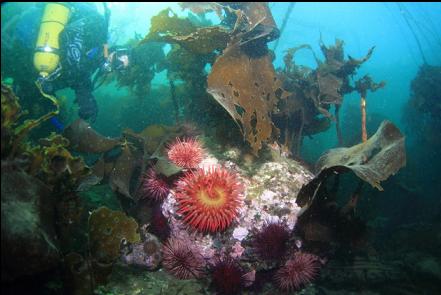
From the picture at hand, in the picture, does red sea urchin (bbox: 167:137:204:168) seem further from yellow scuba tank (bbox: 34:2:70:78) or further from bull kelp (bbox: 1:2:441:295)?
yellow scuba tank (bbox: 34:2:70:78)

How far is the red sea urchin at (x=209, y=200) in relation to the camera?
13.0 ft

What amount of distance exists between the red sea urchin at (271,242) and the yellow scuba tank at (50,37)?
455 cm

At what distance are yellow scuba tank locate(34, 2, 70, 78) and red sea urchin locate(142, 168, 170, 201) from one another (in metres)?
2.76

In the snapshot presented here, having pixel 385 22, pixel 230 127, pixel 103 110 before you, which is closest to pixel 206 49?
pixel 230 127

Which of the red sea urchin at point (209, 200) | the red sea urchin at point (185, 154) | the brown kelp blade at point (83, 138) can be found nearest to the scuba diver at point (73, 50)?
the brown kelp blade at point (83, 138)

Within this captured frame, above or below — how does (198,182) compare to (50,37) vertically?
below

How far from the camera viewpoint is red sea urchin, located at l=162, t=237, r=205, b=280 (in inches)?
160

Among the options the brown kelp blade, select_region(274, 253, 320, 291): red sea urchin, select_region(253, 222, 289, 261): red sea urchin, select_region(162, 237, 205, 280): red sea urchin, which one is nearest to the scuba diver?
the brown kelp blade

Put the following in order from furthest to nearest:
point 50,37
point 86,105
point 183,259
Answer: point 86,105, point 50,37, point 183,259

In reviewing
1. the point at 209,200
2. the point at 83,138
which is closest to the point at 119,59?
the point at 83,138

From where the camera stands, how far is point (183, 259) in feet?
13.4

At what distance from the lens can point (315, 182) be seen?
4.14 meters

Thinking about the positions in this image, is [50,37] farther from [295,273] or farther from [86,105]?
[295,273]

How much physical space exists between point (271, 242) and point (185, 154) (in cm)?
180
